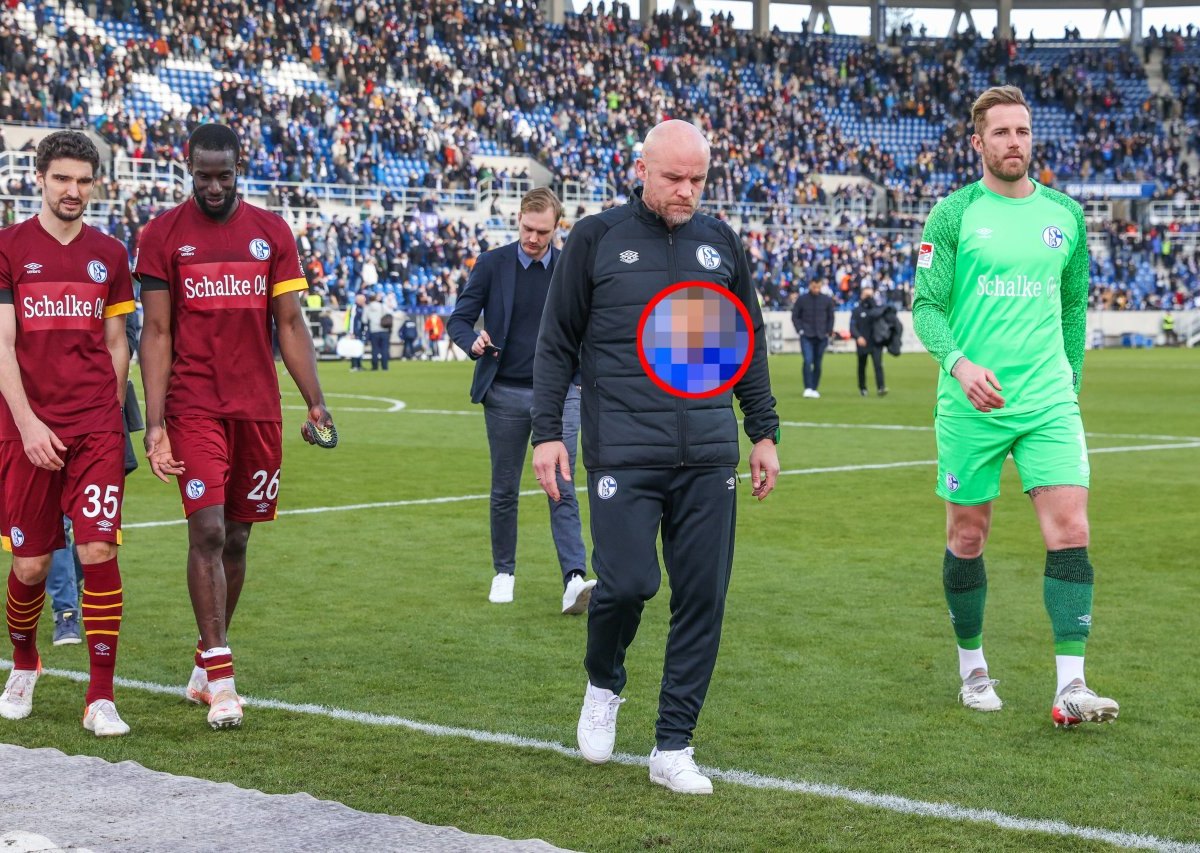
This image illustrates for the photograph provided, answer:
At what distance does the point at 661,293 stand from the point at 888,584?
4.39m

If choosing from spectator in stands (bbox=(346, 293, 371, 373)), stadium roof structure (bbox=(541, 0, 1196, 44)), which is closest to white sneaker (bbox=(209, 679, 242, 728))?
spectator in stands (bbox=(346, 293, 371, 373))

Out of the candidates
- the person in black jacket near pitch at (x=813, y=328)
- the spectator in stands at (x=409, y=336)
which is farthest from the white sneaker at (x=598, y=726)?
the spectator in stands at (x=409, y=336)

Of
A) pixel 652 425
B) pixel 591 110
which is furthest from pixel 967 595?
pixel 591 110

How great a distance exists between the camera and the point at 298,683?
253 inches

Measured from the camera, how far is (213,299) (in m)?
5.89

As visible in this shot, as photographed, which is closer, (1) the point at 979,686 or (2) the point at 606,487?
(2) the point at 606,487

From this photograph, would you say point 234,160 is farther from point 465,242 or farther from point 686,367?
point 465,242

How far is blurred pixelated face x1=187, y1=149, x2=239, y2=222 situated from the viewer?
5.76 meters

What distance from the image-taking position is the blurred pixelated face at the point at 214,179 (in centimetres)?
576

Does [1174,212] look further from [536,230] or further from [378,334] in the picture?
[536,230]

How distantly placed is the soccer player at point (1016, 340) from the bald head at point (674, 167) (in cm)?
131

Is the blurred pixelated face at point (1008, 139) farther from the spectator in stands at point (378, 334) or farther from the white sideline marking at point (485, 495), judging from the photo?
the spectator in stands at point (378, 334)

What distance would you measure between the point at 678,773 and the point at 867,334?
20.7 m

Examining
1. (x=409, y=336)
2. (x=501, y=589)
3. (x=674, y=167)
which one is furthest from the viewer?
(x=409, y=336)
